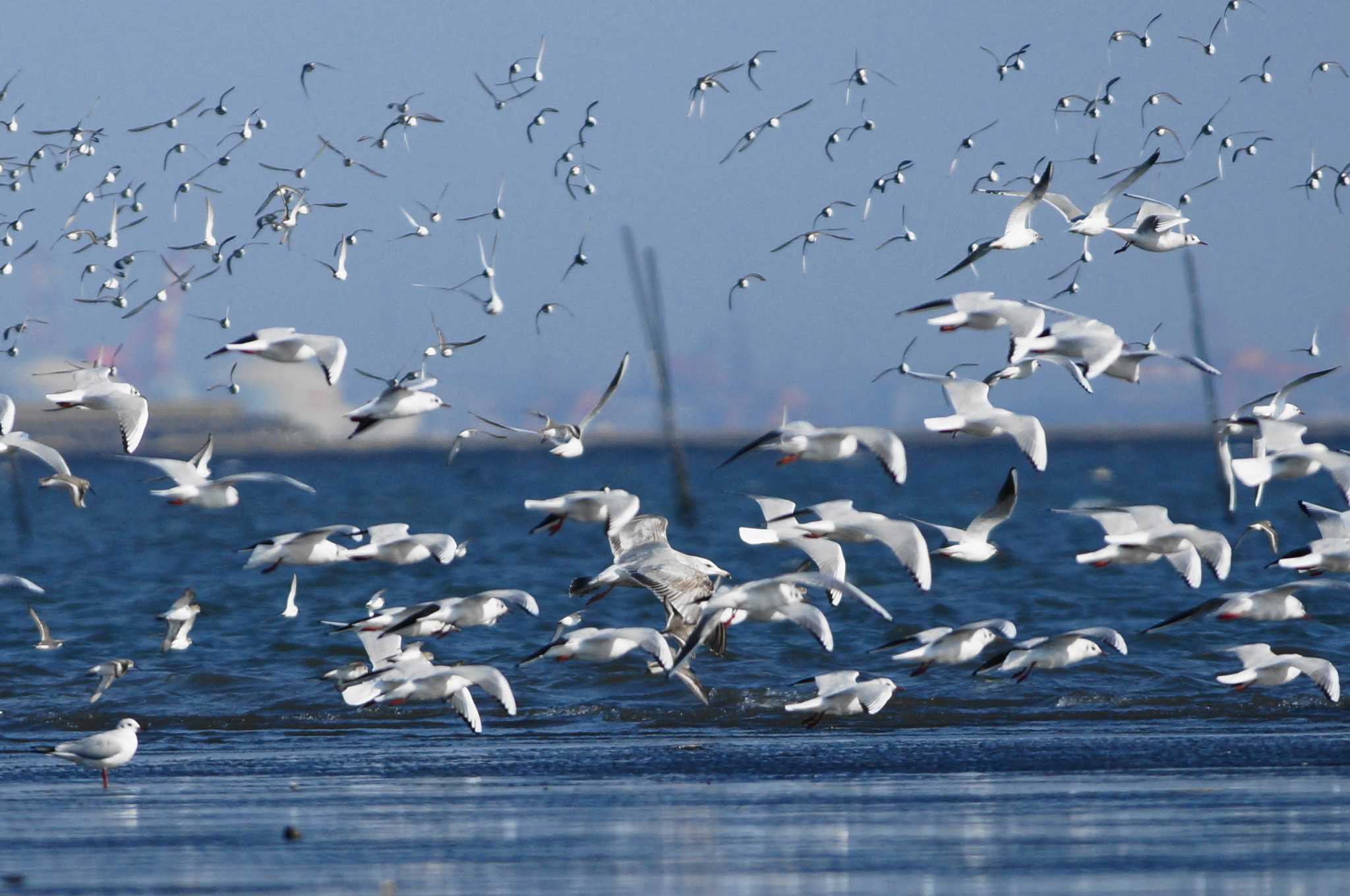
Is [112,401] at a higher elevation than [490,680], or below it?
higher

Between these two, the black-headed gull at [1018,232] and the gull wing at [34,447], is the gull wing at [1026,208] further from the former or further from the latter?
the gull wing at [34,447]

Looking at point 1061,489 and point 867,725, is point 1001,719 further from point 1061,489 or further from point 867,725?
point 1061,489

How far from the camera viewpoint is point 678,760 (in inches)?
607

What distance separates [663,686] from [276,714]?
3.83 metres

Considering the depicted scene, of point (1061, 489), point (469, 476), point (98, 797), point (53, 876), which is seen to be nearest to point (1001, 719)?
point (98, 797)

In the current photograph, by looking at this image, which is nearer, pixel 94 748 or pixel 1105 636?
pixel 94 748

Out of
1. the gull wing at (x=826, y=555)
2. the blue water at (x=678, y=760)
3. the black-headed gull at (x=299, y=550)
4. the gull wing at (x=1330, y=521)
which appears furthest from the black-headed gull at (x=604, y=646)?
the gull wing at (x=1330, y=521)

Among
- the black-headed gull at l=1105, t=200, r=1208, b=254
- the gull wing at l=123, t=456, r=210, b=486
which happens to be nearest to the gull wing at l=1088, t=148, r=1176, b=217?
the black-headed gull at l=1105, t=200, r=1208, b=254

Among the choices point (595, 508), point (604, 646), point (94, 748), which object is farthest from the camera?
point (595, 508)

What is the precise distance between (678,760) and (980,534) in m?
2.82

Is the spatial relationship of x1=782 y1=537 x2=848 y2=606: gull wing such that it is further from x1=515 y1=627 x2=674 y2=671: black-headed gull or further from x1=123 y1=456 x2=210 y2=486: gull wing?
x1=123 y1=456 x2=210 y2=486: gull wing

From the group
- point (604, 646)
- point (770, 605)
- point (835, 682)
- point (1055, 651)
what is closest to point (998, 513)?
point (1055, 651)

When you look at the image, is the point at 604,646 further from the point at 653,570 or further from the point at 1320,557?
the point at 1320,557

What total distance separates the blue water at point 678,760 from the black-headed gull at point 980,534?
153 centimetres
